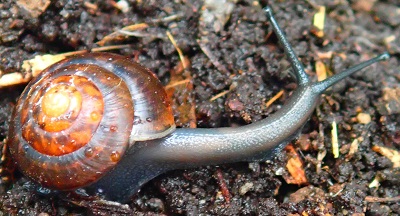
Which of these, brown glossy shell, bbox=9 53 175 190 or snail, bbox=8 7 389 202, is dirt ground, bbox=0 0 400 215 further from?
brown glossy shell, bbox=9 53 175 190

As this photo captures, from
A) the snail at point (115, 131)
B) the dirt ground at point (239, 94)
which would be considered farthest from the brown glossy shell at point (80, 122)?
the dirt ground at point (239, 94)

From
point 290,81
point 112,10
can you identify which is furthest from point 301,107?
point 112,10

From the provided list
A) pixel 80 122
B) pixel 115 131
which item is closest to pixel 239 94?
pixel 115 131

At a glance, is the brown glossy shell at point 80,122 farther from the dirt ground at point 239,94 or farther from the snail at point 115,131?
the dirt ground at point 239,94

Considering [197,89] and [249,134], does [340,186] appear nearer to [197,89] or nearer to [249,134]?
[249,134]

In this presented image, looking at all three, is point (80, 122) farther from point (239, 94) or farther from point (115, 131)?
point (239, 94)
